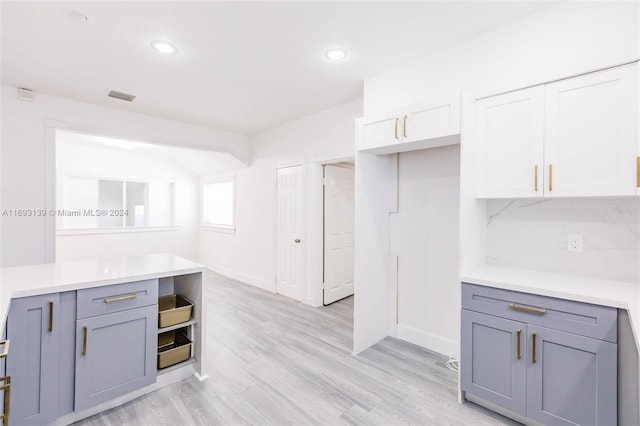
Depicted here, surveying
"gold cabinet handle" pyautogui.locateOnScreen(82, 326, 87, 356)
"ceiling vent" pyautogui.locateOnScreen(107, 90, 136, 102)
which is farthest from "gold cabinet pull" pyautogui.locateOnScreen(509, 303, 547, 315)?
"ceiling vent" pyautogui.locateOnScreen(107, 90, 136, 102)

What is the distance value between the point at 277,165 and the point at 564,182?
3.62 m

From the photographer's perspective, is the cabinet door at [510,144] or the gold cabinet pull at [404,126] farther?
the gold cabinet pull at [404,126]

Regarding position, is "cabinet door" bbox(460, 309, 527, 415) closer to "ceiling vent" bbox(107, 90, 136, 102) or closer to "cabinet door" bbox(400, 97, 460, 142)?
"cabinet door" bbox(400, 97, 460, 142)

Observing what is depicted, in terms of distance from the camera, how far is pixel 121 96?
3.43 meters

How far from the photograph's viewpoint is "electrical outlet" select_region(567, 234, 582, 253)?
1926 millimetres

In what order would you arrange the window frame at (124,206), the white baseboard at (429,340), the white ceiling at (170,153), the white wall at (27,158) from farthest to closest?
the window frame at (124,206) → the white ceiling at (170,153) → the white wall at (27,158) → the white baseboard at (429,340)

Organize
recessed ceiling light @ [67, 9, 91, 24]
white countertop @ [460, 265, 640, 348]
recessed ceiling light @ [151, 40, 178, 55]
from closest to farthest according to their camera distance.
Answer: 1. white countertop @ [460, 265, 640, 348]
2. recessed ceiling light @ [67, 9, 91, 24]
3. recessed ceiling light @ [151, 40, 178, 55]

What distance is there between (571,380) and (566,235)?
0.90 m

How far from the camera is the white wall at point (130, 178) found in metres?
5.55

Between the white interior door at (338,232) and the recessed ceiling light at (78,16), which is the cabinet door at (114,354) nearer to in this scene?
the recessed ceiling light at (78,16)

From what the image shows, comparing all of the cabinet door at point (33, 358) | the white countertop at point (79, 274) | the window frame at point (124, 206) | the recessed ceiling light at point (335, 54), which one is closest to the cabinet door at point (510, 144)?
the recessed ceiling light at point (335, 54)

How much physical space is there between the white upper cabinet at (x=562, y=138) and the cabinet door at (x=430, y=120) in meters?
0.17

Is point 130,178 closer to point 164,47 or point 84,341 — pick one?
point 164,47

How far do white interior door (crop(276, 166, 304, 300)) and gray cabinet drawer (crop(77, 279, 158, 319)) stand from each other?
2381 mm
